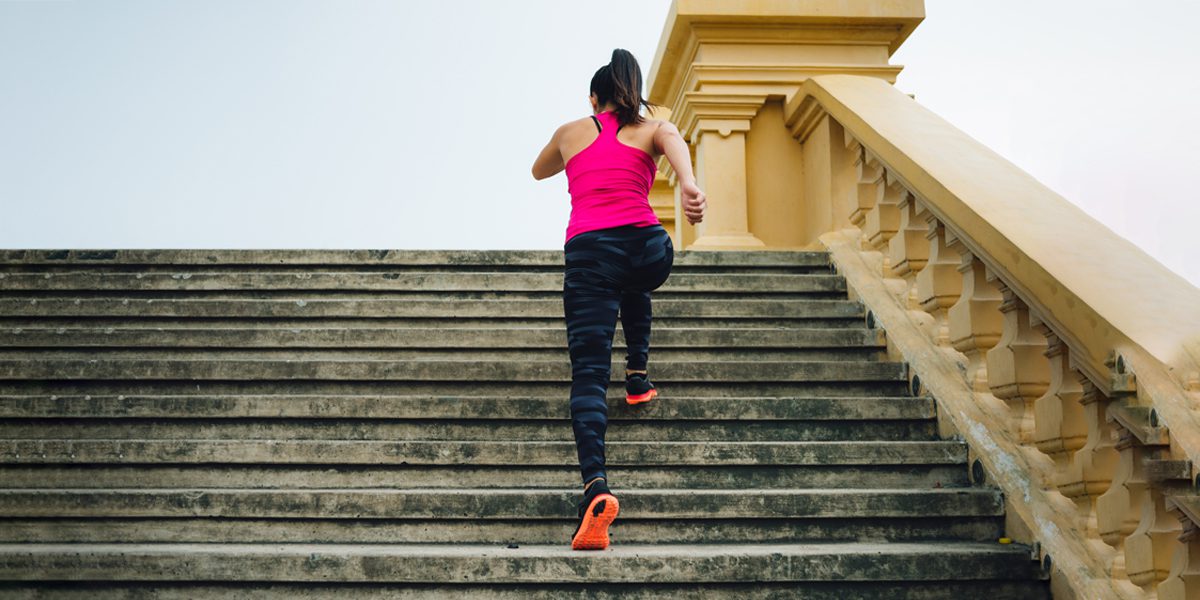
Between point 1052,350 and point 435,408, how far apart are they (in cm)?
228

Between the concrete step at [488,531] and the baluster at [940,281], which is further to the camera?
Answer: the baluster at [940,281]

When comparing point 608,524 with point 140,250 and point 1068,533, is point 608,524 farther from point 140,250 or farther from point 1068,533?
point 140,250

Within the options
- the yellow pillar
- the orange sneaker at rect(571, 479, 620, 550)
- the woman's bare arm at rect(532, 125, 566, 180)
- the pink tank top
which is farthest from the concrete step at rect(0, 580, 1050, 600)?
the yellow pillar

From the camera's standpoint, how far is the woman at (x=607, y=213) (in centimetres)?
379

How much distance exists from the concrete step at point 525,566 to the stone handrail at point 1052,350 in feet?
1.09

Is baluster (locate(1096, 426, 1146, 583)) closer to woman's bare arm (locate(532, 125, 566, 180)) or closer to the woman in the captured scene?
the woman

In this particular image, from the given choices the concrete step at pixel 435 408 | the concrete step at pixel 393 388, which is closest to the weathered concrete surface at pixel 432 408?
the concrete step at pixel 435 408

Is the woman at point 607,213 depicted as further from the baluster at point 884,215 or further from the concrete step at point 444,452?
the baluster at point 884,215

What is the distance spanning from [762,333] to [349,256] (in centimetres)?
231

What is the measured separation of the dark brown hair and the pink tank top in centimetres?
5

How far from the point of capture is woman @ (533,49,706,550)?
149 inches

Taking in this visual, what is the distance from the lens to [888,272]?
17.9ft

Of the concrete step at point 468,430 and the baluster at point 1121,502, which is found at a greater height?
the concrete step at point 468,430

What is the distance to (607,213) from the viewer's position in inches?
157
